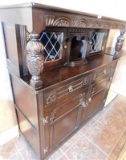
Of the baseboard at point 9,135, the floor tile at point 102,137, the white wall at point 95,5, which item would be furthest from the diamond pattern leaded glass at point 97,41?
the baseboard at point 9,135

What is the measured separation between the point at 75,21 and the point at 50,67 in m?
0.48

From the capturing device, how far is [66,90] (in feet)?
3.35

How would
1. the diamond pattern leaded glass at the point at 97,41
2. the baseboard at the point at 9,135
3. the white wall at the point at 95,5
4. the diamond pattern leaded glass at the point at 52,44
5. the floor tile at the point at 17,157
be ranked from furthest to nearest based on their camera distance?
the diamond pattern leaded glass at the point at 97,41 → the baseboard at the point at 9,135 → the floor tile at the point at 17,157 → the white wall at the point at 95,5 → the diamond pattern leaded glass at the point at 52,44

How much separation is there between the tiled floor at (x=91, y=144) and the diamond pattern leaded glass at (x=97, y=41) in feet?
3.60

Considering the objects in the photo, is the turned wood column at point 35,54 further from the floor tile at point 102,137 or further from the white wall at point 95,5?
the floor tile at point 102,137

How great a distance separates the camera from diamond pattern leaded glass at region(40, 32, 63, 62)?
40.3 inches

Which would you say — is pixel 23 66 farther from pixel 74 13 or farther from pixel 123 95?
pixel 123 95

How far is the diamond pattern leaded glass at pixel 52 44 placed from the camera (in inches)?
40.3

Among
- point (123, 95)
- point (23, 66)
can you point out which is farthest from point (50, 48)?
point (123, 95)

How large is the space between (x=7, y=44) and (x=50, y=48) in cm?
36

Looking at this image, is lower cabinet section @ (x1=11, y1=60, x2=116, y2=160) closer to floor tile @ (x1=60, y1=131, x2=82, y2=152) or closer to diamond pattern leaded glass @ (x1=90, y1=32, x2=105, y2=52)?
floor tile @ (x1=60, y1=131, x2=82, y2=152)

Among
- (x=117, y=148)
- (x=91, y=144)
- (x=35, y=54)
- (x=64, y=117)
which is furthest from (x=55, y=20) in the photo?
(x=117, y=148)

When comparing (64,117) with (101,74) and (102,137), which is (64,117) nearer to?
(101,74)

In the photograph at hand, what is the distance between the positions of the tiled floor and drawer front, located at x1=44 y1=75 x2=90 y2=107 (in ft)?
2.47
